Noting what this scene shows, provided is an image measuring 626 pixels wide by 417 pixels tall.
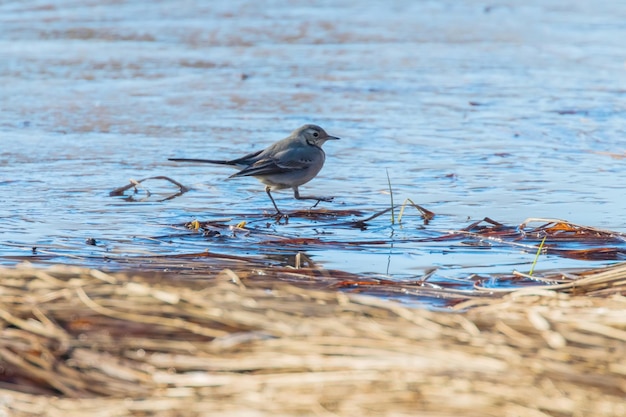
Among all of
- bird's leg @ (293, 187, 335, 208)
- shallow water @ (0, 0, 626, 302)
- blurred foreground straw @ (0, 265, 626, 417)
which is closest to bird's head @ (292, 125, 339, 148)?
shallow water @ (0, 0, 626, 302)

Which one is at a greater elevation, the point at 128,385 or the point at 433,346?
the point at 433,346

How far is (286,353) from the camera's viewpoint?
2.84 metres

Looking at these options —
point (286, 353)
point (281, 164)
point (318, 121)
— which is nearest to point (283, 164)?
point (281, 164)

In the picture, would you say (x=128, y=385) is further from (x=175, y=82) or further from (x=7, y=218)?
(x=175, y=82)

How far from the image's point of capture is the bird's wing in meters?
6.83

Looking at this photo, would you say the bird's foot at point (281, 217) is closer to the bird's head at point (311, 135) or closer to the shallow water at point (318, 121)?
the shallow water at point (318, 121)

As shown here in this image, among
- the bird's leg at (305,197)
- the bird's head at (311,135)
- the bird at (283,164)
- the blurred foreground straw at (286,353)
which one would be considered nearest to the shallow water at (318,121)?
the bird's leg at (305,197)

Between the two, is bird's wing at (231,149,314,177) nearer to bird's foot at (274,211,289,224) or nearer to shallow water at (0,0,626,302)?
shallow water at (0,0,626,302)

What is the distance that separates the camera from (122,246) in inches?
211

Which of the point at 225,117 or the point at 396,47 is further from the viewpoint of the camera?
the point at 396,47

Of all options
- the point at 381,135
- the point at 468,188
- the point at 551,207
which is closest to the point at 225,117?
the point at 381,135

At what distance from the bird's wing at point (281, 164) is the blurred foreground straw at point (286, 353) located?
3.56 meters

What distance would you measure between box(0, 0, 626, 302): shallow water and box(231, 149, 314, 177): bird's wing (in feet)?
0.80

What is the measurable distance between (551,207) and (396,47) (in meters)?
7.57
